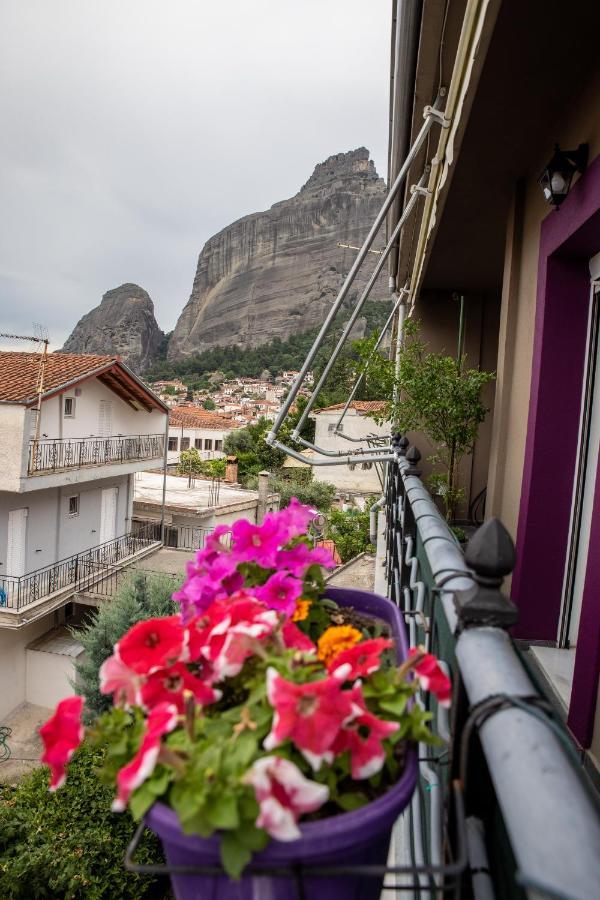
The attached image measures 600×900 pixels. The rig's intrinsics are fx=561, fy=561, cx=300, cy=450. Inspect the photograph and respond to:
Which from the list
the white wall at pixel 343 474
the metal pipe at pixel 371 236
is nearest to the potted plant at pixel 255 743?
the metal pipe at pixel 371 236

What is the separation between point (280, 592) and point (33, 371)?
16188 mm

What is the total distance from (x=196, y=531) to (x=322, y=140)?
12132 cm

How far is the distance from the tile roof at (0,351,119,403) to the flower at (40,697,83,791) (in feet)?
44.9

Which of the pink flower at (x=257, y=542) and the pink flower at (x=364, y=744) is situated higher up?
the pink flower at (x=257, y=542)

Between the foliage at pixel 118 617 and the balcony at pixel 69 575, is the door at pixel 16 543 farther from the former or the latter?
the foliage at pixel 118 617

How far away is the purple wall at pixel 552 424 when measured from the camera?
2.65 metres

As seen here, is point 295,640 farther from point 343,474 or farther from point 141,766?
point 343,474

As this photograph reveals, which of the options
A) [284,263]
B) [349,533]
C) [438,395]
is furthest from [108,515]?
[284,263]

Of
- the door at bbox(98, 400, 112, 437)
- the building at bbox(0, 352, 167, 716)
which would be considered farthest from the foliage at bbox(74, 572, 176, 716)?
the door at bbox(98, 400, 112, 437)

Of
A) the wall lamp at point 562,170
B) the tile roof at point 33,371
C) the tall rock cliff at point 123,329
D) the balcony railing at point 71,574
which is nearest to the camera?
the wall lamp at point 562,170

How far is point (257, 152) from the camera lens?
124 meters

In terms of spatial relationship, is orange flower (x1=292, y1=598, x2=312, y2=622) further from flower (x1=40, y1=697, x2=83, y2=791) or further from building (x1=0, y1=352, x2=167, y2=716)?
building (x1=0, y1=352, x2=167, y2=716)

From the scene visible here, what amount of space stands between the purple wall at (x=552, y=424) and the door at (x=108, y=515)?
53.7 feet

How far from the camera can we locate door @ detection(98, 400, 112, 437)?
17.2 metres
